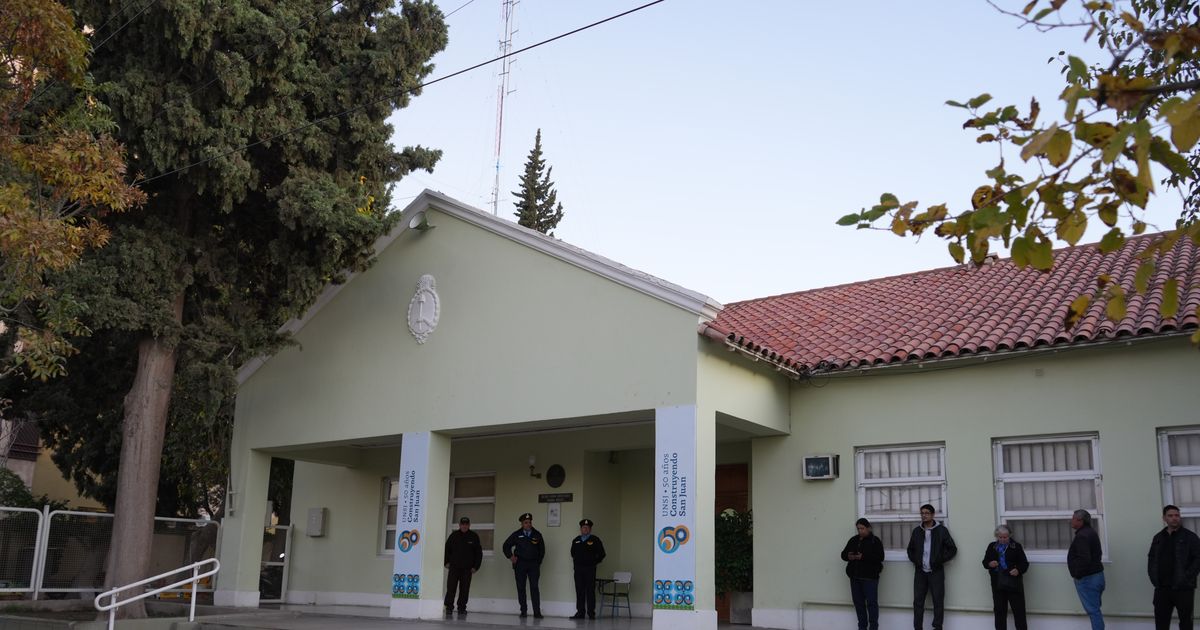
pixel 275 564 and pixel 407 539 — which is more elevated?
pixel 407 539

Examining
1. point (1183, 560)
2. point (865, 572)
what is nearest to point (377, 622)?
point (865, 572)

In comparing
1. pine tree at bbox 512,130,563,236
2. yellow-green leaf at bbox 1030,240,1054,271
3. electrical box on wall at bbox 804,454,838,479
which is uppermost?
pine tree at bbox 512,130,563,236

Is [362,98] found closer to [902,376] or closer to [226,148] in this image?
[226,148]

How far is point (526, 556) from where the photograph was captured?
17.0m

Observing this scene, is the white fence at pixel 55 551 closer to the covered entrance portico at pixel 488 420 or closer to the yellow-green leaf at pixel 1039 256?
the covered entrance portico at pixel 488 420

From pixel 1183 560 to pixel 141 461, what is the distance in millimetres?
14331

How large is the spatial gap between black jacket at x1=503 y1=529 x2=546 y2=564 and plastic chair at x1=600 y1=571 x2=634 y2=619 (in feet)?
4.17

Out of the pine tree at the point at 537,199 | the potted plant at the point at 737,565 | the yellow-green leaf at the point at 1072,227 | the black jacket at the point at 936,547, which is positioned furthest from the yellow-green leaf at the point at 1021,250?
the pine tree at the point at 537,199

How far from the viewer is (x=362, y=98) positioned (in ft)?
54.2

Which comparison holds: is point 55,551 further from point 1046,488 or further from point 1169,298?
point 1169,298

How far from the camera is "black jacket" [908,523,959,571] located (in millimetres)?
13516

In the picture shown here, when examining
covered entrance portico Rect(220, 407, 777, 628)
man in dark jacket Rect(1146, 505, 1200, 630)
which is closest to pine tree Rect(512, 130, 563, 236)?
covered entrance portico Rect(220, 407, 777, 628)

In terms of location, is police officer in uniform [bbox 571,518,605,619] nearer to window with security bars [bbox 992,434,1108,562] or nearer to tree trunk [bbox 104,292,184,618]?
window with security bars [bbox 992,434,1108,562]

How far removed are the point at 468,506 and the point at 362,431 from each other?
3171 millimetres
